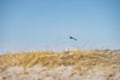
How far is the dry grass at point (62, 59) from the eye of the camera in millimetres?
4957

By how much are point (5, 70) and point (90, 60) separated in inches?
57.6

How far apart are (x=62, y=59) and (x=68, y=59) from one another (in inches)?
4.1

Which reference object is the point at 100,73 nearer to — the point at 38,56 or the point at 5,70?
the point at 38,56

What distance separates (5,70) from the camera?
5.06m

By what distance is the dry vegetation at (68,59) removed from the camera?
4.92 meters

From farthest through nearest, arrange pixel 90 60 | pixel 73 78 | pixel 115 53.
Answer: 1. pixel 115 53
2. pixel 90 60
3. pixel 73 78

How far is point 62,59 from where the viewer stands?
16.6 feet

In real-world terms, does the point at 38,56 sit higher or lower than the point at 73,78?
higher

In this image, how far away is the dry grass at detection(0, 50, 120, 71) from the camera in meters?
4.96

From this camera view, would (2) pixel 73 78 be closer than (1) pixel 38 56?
Yes

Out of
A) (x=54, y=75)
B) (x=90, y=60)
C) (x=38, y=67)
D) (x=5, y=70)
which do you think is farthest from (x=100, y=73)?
(x=5, y=70)

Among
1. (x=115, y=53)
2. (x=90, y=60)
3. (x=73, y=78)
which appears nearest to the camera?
(x=73, y=78)

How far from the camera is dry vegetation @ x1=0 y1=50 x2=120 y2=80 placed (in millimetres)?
4918

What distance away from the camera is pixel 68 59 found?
5.07 metres
